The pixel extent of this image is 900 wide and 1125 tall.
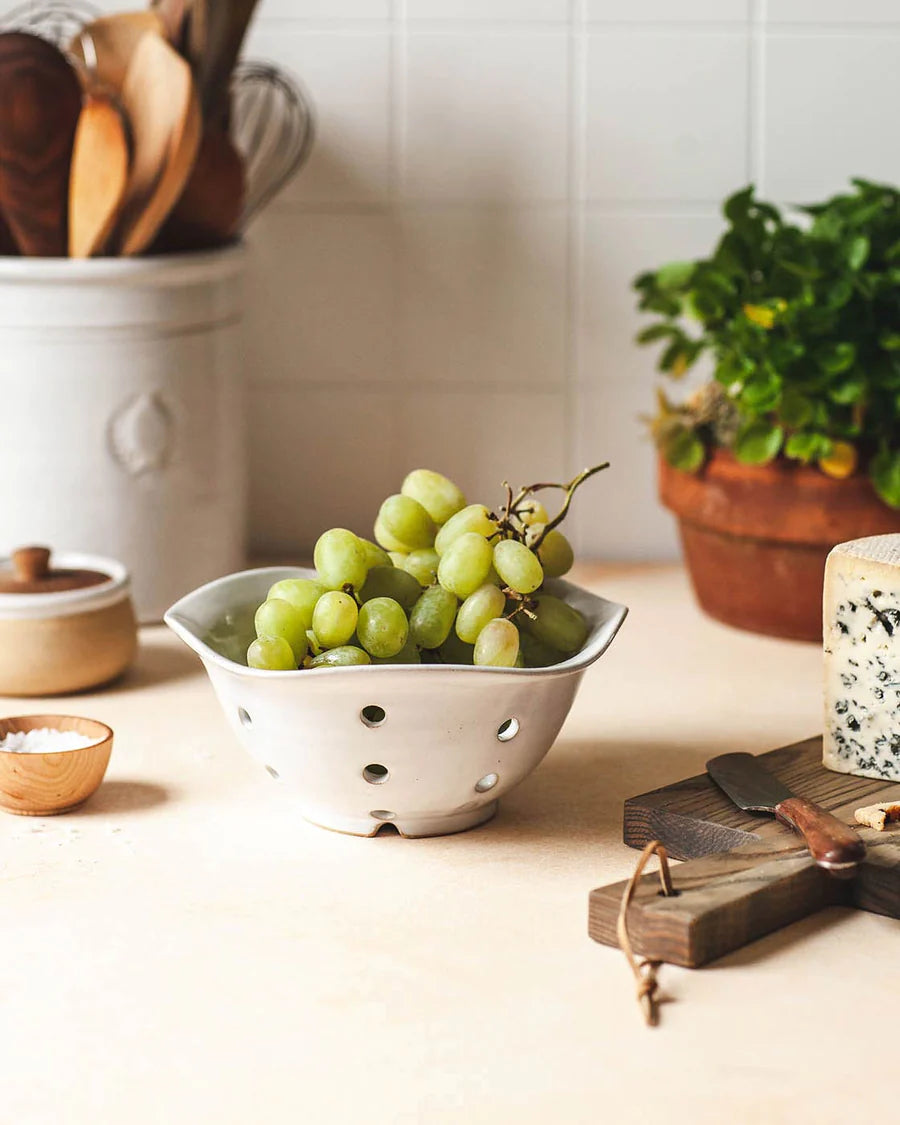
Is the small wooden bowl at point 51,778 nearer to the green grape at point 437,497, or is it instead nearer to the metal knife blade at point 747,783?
the green grape at point 437,497

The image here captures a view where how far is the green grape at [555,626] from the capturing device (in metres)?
0.82

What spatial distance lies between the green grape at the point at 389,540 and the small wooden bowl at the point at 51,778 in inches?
7.8

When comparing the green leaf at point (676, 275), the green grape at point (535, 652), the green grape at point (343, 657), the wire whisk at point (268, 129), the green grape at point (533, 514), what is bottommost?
the green grape at point (535, 652)

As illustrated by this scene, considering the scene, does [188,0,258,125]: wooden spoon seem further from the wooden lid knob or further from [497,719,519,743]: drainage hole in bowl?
[497,719,519,743]: drainage hole in bowl

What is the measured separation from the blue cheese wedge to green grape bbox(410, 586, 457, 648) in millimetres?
224

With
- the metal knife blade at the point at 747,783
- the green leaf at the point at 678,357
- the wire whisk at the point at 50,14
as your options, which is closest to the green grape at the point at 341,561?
the metal knife blade at the point at 747,783

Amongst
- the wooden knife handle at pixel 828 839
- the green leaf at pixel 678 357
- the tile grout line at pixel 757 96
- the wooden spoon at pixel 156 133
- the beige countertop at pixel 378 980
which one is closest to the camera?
the beige countertop at pixel 378 980

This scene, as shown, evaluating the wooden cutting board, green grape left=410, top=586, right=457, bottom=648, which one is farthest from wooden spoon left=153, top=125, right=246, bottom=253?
the wooden cutting board

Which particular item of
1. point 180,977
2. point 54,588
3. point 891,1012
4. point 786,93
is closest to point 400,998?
point 180,977

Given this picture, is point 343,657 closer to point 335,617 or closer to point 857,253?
point 335,617

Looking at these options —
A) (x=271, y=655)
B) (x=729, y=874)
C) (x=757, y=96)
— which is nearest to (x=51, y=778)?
(x=271, y=655)

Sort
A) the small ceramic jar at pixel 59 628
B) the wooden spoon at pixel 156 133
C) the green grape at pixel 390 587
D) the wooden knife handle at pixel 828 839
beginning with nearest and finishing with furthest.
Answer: the wooden knife handle at pixel 828 839
the green grape at pixel 390 587
the small ceramic jar at pixel 59 628
the wooden spoon at pixel 156 133

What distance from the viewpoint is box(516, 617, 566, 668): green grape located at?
2.72 feet

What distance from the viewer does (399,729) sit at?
30.1 inches
